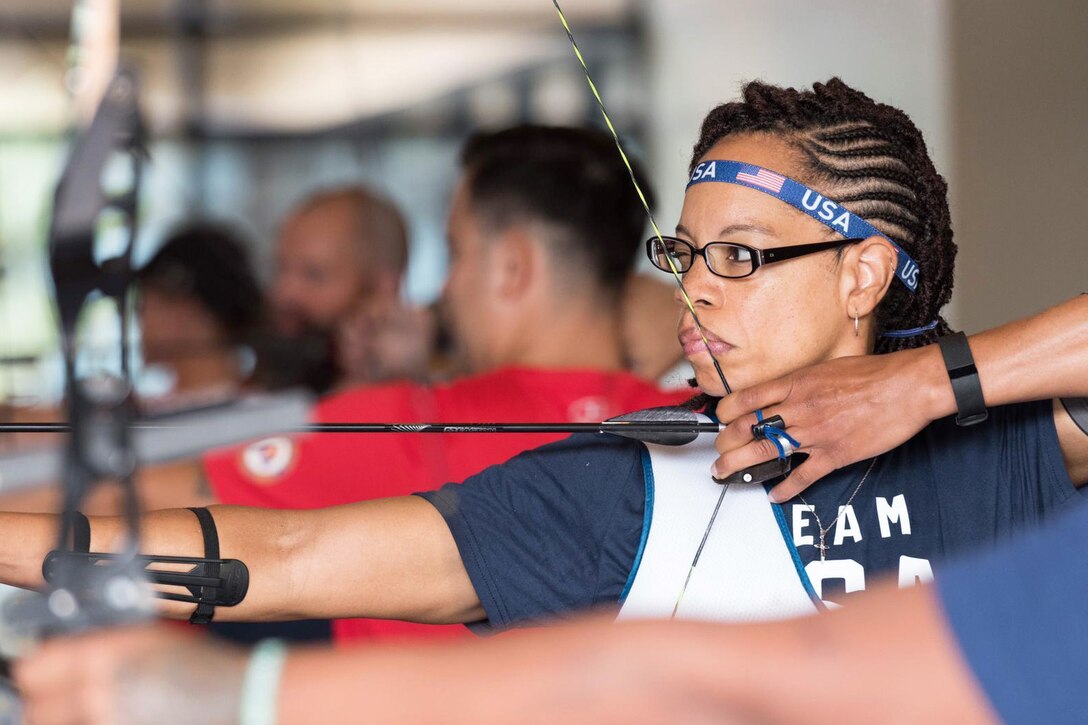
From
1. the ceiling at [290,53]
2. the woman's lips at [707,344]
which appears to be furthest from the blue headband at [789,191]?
the ceiling at [290,53]

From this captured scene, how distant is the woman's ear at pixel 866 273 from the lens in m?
1.19

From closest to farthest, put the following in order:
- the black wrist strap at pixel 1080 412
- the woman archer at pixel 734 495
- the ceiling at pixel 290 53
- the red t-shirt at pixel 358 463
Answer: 1. the woman archer at pixel 734 495
2. the black wrist strap at pixel 1080 412
3. the red t-shirt at pixel 358 463
4. the ceiling at pixel 290 53

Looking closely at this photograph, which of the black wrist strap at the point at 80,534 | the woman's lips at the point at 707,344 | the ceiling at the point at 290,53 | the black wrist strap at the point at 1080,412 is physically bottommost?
the black wrist strap at the point at 80,534

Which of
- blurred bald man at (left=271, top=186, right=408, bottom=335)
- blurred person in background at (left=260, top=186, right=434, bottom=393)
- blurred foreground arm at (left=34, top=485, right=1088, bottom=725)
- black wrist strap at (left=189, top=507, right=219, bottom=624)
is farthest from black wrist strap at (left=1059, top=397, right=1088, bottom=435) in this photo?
blurred bald man at (left=271, top=186, right=408, bottom=335)

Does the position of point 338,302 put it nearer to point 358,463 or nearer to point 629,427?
point 358,463

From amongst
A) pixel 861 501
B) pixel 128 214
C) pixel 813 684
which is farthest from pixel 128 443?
pixel 861 501

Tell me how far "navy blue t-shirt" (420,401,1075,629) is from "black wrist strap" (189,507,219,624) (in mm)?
193

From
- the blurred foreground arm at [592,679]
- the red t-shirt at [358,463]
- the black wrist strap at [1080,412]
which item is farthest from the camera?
the red t-shirt at [358,463]

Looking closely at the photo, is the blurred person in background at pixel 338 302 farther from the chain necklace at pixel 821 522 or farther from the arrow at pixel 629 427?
the chain necklace at pixel 821 522

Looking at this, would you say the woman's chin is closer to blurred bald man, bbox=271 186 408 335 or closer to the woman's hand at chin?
the woman's hand at chin

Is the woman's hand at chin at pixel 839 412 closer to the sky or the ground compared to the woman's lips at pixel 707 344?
closer to the ground

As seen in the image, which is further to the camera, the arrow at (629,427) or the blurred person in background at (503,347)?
the blurred person in background at (503,347)

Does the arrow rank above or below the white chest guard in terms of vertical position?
above

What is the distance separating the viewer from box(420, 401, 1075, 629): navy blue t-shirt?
1.07 m
